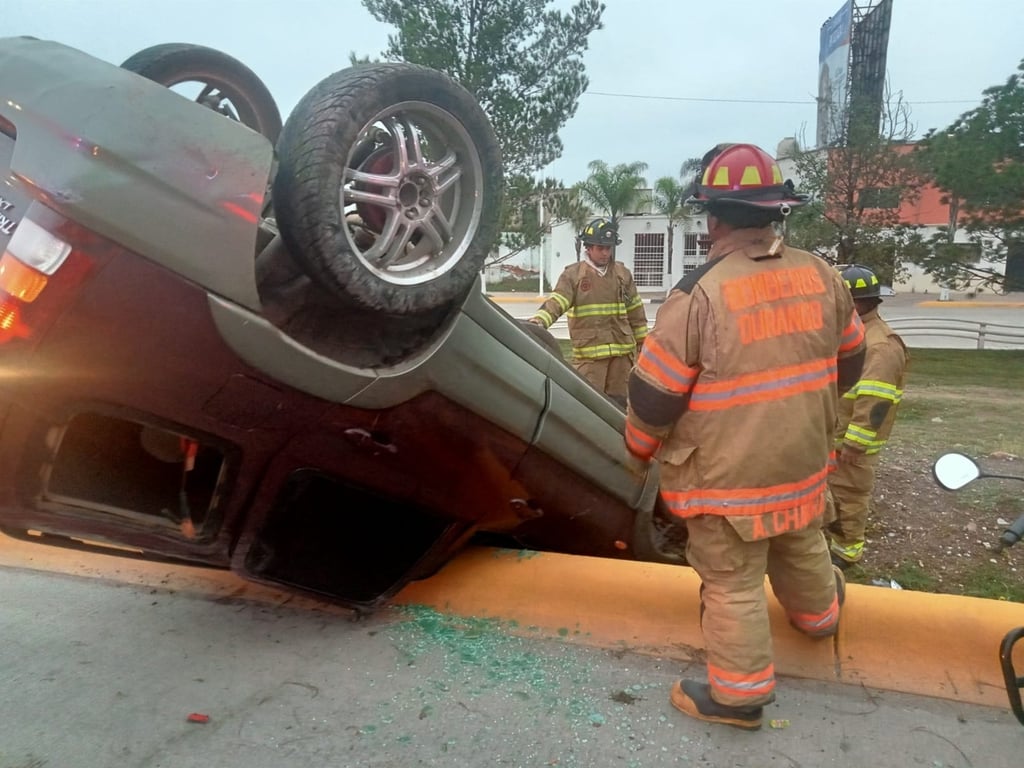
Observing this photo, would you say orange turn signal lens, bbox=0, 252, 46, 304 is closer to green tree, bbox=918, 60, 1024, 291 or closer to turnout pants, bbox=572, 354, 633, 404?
turnout pants, bbox=572, 354, 633, 404

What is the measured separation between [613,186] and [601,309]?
95.7ft

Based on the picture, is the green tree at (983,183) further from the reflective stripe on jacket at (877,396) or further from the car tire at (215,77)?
the car tire at (215,77)

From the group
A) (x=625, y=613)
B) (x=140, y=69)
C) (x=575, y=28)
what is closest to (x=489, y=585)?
(x=625, y=613)

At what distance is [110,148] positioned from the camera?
1812 millimetres

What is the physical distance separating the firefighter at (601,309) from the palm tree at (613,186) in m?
27.9

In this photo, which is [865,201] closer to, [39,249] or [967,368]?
[967,368]

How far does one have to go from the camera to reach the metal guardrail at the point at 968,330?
1443 centimetres

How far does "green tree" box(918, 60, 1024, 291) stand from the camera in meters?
14.8

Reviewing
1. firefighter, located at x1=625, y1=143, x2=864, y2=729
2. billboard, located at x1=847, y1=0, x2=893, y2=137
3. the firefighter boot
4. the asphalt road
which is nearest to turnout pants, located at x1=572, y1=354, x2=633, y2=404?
the asphalt road

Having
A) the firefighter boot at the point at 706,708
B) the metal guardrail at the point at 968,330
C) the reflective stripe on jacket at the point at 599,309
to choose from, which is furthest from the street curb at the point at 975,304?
the firefighter boot at the point at 706,708

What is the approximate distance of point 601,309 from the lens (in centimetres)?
645

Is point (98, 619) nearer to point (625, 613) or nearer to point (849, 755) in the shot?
point (625, 613)

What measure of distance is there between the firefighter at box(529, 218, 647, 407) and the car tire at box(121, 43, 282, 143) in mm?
3378

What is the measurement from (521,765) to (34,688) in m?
1.52
